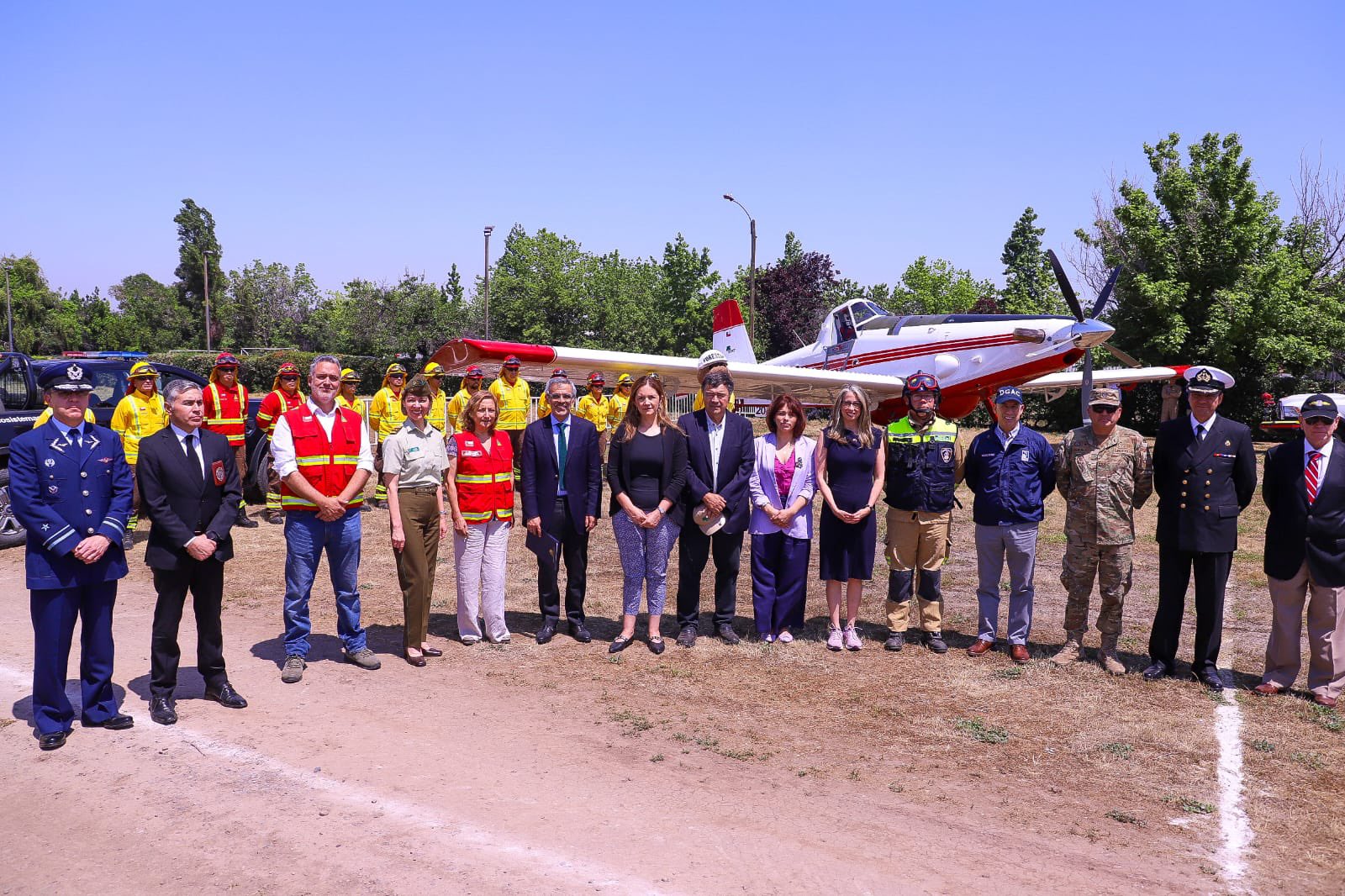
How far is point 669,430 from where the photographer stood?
5945mm

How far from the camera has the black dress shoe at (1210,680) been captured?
17.4ft

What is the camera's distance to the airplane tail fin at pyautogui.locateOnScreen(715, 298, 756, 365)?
2150cm

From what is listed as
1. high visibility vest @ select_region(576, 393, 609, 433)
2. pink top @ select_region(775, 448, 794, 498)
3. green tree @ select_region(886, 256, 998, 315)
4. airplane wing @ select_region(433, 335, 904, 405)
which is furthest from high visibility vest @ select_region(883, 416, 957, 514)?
green tree @ select_region(886, 256, 998, 315)

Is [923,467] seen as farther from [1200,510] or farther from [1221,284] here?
[1221,284]

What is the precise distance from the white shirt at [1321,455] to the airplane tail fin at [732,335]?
16.1 metres

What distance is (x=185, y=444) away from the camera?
470 centimetres

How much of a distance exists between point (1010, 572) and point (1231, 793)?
2.07 metres

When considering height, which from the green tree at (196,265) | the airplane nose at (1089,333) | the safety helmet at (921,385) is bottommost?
the safety helmet at (921,385)

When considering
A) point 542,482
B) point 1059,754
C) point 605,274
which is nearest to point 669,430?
point 542,482

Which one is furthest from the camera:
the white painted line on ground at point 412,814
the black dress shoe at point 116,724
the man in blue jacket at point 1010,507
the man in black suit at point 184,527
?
the man in blue jacket at point 1010,507

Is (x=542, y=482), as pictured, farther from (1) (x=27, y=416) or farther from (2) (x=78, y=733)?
(1) (x=27, y=416)

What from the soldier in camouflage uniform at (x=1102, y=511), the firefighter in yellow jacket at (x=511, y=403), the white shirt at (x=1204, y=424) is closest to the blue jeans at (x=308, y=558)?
the soldier in camouflage uniform at (x=1102, y=511)

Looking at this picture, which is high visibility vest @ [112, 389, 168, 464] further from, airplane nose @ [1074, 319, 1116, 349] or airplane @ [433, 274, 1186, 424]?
airplane nose @ [1074, 319, 1116, 349]

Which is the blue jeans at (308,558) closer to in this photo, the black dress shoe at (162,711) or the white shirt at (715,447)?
the black dress shoe at (162,711)
